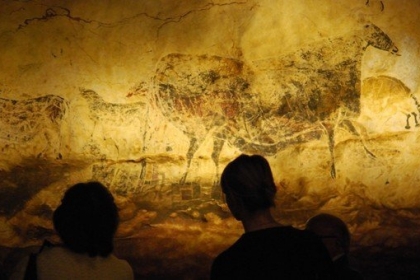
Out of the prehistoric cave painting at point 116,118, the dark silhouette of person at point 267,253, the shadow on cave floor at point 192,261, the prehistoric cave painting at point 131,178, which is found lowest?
the shadow on cave floor at point 192,261

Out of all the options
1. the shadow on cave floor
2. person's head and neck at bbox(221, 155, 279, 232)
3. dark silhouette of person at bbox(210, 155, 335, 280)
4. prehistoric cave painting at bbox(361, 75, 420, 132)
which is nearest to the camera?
dark silhouette of person at bbox(210, 155, 335, 280)

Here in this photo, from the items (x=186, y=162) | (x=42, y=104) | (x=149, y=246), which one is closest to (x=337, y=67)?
(x=186, y=162)

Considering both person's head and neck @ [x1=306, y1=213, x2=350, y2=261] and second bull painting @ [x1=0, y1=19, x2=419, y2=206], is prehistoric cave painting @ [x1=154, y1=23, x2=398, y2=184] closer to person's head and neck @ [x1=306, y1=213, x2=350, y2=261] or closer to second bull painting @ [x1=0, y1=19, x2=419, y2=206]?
second bull painting @ [x1=0, y1=19, x2=419, y2=206]

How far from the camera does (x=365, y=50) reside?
5137 mm

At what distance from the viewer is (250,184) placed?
1.83m

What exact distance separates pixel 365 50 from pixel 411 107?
785 mm

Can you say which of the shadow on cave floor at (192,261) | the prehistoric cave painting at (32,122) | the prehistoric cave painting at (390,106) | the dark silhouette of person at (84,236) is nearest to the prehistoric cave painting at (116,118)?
the prehistoric cave painting at (32,122)

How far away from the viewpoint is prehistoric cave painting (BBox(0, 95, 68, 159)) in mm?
4961

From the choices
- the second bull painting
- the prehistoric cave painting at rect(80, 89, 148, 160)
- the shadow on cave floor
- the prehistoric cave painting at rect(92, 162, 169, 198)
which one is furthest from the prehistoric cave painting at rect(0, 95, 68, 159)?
the shadow on cave floor

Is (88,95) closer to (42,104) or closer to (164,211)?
(42,104)

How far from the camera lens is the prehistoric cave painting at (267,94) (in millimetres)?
5109

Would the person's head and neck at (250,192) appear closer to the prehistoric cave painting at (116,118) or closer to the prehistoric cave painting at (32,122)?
the prehistoric cave painting at (116,118)

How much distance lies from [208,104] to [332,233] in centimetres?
296

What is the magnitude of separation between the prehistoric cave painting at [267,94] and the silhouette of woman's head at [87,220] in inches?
123
